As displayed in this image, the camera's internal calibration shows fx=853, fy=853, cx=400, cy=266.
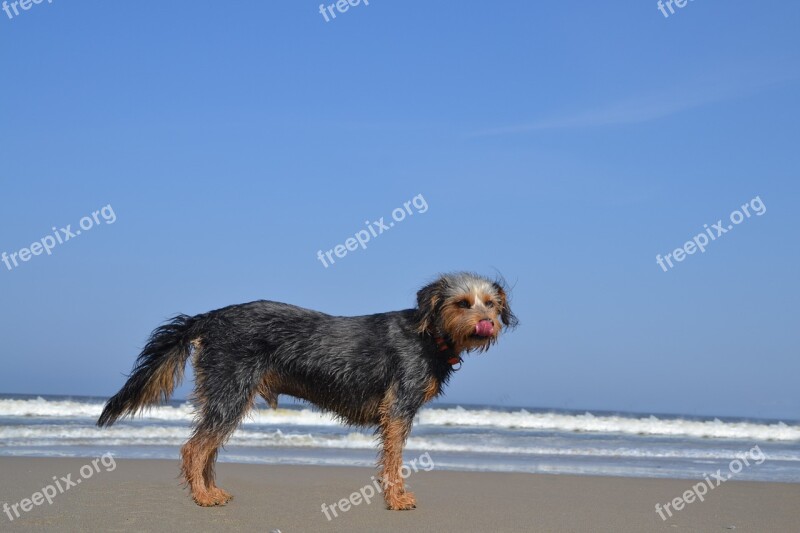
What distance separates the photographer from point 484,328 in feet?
25.4

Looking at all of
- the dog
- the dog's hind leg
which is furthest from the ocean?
the dog's hind leg

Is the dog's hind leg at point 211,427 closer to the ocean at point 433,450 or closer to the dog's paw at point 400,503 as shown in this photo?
the dog's paw at point 400,503

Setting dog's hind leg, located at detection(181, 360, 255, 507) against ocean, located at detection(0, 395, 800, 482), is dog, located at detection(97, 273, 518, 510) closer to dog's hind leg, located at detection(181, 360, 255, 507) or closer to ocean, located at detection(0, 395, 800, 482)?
dog's hind leg, located at detection(181, 360, 255, 507)

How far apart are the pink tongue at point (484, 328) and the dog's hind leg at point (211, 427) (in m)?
2.17

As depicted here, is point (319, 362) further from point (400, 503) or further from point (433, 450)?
point (433, 450)

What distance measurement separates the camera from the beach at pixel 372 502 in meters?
7.17

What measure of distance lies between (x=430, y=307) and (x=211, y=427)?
2.30 m

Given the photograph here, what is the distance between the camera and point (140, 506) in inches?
304

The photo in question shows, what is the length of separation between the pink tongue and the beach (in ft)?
5.42

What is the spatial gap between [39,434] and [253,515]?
10690mm

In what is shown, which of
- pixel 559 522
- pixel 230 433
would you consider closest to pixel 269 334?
pixel 230 433

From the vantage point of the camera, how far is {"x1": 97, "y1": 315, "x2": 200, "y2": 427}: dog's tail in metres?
8.12

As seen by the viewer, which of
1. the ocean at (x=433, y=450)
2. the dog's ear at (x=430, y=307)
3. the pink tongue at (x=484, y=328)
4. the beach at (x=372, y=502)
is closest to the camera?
the beach at (x=372, y=502)

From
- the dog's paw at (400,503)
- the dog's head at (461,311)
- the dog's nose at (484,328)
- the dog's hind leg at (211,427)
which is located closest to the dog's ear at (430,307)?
the dog's head at (461,311)
